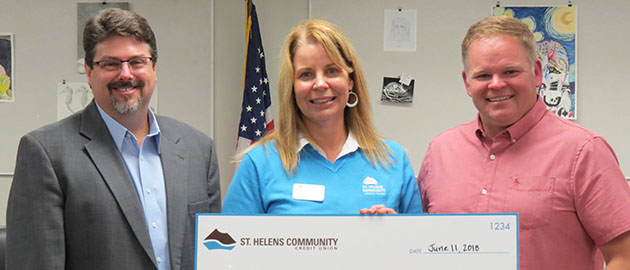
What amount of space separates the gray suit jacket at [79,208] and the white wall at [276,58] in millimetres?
2453

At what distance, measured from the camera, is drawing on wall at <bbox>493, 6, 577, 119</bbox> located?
4332 mm

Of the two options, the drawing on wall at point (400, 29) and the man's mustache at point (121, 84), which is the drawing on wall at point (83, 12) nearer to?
the drawing on wall at point (400, 29)

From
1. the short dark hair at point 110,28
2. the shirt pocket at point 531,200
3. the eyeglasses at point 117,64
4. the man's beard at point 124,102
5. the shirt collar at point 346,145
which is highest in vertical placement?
the short dark hair at point 110,28

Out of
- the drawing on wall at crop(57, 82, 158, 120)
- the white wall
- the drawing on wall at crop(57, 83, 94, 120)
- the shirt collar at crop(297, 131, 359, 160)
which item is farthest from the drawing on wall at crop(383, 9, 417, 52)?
the shirt collar at crop(297, 131, 359, 160)

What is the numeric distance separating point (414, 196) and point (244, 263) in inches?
25.9

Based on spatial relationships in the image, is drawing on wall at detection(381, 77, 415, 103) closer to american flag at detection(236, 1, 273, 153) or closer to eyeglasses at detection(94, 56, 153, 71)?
american flag at detection(236, 1, 273, 153)

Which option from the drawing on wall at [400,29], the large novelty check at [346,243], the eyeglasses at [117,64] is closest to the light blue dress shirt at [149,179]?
the eyeglasses at [117,64]

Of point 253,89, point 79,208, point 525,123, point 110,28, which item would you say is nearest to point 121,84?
point 110,28

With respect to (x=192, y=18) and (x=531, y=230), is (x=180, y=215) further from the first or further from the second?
(x=192, y=18)

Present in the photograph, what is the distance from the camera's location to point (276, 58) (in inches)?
176

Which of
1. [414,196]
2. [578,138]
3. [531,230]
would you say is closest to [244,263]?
[414,196]

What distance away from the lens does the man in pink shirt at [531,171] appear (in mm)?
1760

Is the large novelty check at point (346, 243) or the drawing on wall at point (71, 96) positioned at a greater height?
the drawing on wall at point (71, 96)

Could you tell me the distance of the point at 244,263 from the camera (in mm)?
1800
